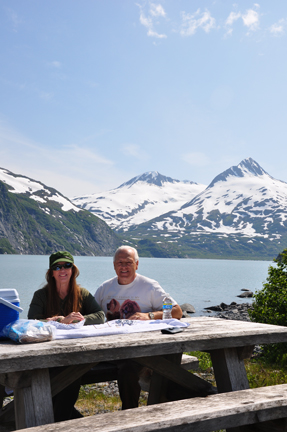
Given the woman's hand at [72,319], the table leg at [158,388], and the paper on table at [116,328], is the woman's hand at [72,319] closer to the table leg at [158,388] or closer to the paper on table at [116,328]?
the paper on table at [116,328]

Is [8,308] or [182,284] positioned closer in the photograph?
[8,308]

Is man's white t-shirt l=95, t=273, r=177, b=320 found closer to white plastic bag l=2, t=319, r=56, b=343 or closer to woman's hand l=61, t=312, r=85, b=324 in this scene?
woman's hand l=61, t=312, r=85, b=324

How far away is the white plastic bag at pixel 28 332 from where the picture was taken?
3557 mm

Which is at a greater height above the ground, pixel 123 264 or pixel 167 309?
pixel 123 264

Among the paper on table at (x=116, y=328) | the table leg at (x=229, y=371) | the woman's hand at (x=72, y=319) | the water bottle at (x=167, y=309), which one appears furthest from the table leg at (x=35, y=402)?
the water bottle at (x=167, y=309)

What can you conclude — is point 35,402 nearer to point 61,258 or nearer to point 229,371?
point 229,371

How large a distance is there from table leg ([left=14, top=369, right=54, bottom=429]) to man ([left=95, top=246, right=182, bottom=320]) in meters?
2.27

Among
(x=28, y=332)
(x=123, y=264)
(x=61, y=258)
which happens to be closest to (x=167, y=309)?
(x=123, y=264)

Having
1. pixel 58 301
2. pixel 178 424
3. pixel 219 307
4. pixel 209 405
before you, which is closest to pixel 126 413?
pixel 178 424

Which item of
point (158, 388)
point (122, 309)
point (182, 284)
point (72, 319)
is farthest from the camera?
point (182, 284)

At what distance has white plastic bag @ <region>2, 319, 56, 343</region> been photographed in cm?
356

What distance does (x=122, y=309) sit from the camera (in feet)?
18.4

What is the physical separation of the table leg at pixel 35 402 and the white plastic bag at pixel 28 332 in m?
0.33

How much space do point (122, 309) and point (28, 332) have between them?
220cm
